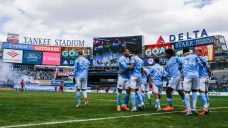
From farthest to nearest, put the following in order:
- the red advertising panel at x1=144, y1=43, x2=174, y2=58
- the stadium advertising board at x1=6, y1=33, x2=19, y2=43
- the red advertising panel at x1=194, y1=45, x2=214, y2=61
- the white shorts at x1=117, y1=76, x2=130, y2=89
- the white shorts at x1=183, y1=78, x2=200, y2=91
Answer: the stadium advertising board at x1=6, y1=33, x2=19, y2=43, the red advertising panel at x1=144, y1=43, x2=174, y2=58, the red advertising panel at x1=194, y1=45, x2=214, y2=61, the white shorts at x1=117, y1=76, x2=130, y2=89, the white shorts at x1=183, y1=78, x2=200, y2=91

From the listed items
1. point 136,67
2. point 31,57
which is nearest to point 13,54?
point 31,57

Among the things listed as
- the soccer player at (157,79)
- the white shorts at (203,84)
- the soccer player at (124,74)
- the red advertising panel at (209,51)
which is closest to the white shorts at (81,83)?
the soccer player at (124,74)

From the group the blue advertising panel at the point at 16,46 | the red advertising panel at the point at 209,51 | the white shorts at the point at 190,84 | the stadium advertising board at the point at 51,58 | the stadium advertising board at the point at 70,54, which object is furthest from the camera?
the stadium advertising board at the point at 51,58

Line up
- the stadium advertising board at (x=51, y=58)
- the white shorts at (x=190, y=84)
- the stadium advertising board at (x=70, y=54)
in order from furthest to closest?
the stadium advertising board at (x=51, y=58) → the stadium advertising board at (x=70, y=54) → the white shorts at (x=190, y=84)

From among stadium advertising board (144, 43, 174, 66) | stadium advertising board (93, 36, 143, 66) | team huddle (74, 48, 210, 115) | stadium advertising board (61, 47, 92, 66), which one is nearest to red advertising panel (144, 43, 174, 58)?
stadium advertising board (144, 43, 174, 66)

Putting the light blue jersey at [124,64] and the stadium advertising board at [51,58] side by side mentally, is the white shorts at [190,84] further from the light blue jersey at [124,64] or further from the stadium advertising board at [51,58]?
the stadium advertising board at [51,58]

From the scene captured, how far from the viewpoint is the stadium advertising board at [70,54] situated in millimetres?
70375

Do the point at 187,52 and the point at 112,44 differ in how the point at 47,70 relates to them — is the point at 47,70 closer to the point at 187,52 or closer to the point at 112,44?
the point at 112,44

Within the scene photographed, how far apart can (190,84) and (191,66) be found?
0.62 m

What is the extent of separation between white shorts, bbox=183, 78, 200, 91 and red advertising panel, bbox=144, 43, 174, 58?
164 feet

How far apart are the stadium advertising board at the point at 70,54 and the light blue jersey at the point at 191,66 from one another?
61427 mm

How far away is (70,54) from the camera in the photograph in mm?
71062

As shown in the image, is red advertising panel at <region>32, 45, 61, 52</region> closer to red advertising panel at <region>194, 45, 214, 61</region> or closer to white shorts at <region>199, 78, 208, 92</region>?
red advertising panel at <region>194, 45, 214, 61</region>

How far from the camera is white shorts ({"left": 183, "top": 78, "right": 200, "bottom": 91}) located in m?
9.27
